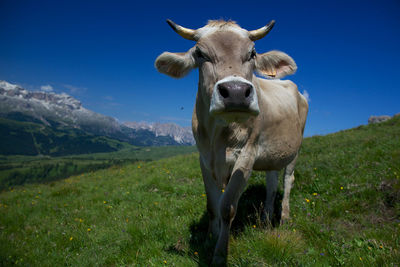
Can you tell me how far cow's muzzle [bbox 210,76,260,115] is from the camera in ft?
8.79

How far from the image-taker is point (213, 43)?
3.43 meters

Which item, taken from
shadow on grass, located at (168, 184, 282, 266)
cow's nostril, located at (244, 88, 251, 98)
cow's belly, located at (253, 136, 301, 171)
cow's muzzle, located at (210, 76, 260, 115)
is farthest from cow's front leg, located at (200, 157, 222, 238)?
cow's nostril, located at (244, 88, 251, 98)

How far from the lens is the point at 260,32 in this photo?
385 cm

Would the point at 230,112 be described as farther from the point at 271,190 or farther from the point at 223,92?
the point at 271,190

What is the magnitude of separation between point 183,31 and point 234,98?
189 centimetres

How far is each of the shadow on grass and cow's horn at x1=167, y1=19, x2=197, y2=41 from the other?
3.29 meters

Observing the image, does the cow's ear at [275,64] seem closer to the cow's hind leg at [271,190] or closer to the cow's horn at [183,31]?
the cow's horn at [183,31]

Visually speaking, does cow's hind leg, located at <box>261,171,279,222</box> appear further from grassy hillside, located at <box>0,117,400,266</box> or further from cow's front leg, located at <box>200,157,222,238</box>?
cow's front leg, located at <box>200,157,222,238</box>

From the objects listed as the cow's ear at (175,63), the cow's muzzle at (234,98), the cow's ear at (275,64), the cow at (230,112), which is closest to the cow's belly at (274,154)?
the cow at (230,112)

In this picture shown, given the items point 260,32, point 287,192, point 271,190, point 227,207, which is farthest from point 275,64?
point 287,192

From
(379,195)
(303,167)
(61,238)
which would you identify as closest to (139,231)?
(61,238)

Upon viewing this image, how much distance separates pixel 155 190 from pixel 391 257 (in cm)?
664

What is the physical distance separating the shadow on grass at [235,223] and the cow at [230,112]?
0.28 metres

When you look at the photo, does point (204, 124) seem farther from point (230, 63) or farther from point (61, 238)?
point (61, 238)
